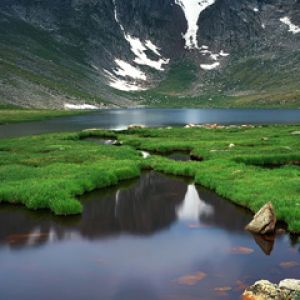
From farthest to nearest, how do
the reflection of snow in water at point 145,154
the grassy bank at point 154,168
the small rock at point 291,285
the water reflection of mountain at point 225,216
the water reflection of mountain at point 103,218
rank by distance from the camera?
the reflection of snow in water at point 145,154 < the grassy bank at point 154,168 < the water reflection of mountain at point 225,216 < the water reflection of mountain at point 103,218 < the small rock at point 291,285

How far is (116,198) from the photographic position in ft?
130

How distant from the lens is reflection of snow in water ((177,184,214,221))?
Answer: 3438cm

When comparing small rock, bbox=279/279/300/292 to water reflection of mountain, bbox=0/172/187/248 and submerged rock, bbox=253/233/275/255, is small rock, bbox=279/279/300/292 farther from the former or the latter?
water reflection of mountain, bbox=0/172/187/248

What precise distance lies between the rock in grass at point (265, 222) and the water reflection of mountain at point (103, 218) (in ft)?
20.5

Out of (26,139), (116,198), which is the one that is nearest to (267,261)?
(116,198)

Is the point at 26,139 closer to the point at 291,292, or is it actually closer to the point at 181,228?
the point at 181,228

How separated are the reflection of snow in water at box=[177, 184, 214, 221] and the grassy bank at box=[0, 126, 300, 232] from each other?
2.53 metres

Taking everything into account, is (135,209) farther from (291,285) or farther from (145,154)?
(145,154)

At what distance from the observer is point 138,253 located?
86.6 ft

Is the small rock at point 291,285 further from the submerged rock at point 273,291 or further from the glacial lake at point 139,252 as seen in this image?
the glacial lake at point 139,252

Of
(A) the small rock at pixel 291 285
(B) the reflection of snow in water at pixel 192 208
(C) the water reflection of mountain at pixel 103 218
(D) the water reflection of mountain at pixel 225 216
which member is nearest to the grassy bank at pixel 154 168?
(D) the water reflection of mountain at pixel 225 216

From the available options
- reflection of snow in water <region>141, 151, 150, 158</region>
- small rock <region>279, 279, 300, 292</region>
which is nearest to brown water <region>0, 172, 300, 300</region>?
small rock <region>279, 279, 300, 292</region>

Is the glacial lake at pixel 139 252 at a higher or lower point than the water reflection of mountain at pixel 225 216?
lower

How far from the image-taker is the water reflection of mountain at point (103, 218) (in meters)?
29.8
